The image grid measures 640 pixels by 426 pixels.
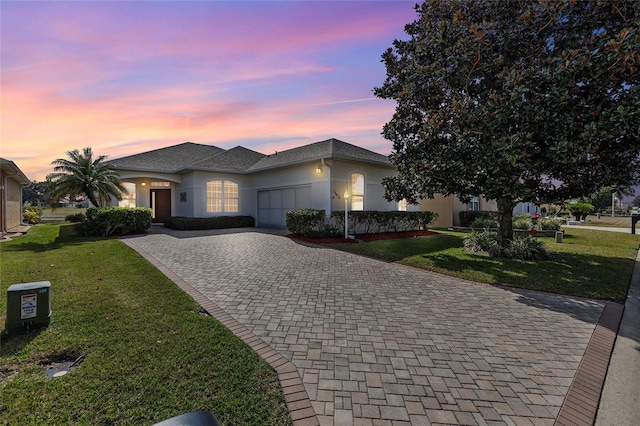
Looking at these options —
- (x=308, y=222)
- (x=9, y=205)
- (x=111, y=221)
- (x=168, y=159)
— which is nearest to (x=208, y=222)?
(x=111, y=221)

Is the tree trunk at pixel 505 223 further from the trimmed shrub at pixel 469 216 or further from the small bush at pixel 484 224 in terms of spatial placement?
the trimmed shrub at pixel 469 216

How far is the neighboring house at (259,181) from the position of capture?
14.1m

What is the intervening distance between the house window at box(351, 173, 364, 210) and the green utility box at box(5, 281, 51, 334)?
1220 centimetres

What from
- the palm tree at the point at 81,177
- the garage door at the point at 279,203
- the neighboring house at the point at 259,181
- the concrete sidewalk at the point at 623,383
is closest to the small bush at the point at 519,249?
the concrete sidewalk at the point at 623,383

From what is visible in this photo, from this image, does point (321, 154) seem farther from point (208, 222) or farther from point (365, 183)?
point (208, 222)

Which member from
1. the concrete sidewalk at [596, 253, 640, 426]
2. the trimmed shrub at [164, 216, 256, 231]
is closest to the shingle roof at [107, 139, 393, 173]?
the trimmed shrub at [164, 216, 256, 231]

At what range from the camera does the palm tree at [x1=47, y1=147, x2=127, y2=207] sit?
15.7 metres

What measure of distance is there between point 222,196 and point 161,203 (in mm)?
6230

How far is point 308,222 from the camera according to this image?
497 inches

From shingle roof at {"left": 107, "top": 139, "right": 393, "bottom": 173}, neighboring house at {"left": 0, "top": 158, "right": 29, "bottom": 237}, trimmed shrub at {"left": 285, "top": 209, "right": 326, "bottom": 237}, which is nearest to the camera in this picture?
trimmed shrub at {"left": 285, "top": 209, "right": 326, "bottom": 237}

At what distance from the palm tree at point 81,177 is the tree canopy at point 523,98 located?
652 inches

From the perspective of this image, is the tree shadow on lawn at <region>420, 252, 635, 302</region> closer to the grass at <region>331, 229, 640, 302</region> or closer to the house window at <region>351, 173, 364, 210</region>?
the grass at <region>331, 229, 640, 302</region>

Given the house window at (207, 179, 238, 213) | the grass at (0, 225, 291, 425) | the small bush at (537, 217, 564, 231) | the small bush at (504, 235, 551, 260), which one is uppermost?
the house window at (207, 179, 238, 213)

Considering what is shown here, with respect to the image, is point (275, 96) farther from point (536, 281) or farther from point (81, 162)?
→ point (81, 162)
